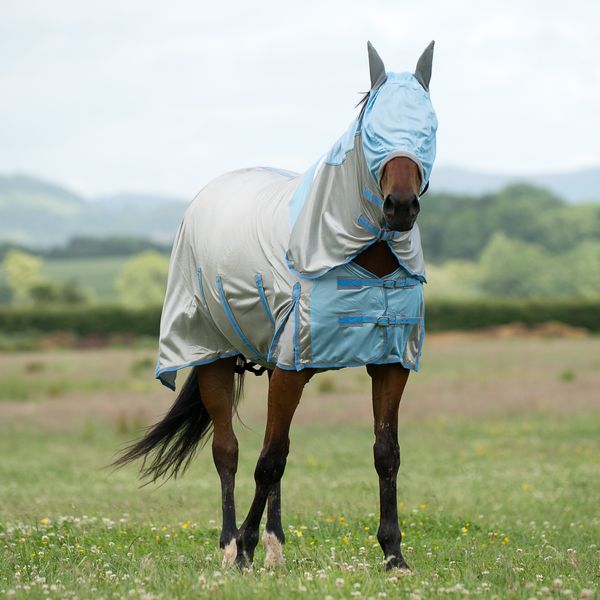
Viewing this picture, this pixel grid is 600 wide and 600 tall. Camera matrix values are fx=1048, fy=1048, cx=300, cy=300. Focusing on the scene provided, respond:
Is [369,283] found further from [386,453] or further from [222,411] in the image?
[222,411]

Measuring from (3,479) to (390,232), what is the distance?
34.6ft

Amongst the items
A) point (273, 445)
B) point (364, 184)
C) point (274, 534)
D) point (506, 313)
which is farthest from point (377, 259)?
point (506, 313)

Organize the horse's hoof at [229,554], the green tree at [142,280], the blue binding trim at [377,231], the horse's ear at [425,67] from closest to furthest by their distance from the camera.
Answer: the blue binding trim at [377,231] → the horse's ear at [425,67] → the horse's hoof at [229,554] → the green tree at [142,280]

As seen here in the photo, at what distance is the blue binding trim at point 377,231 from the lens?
244 inches

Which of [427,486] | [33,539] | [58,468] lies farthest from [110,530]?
[58,468]

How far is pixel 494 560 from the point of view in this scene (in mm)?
6879

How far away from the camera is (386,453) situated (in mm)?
6523

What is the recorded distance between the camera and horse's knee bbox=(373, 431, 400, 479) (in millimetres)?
6516

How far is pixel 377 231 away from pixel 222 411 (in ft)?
7.72

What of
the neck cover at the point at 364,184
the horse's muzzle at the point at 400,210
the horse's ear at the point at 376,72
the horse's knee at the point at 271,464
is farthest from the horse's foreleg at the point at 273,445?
the horse's ear at the point at 376,72

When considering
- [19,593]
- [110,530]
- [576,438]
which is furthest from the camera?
[576,438]

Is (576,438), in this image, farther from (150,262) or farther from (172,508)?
(150,262)

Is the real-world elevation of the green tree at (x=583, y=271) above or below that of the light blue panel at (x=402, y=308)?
above

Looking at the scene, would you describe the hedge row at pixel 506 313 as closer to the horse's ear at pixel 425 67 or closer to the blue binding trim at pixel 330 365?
the blue binding trim at pixel 330 365
